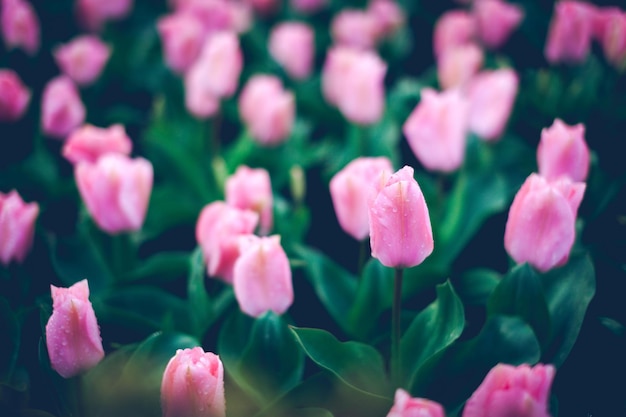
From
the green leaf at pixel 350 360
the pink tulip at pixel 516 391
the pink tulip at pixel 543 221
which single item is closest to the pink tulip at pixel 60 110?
the green leaf at pixel 350 360

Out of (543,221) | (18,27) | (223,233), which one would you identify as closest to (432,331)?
(543,221)

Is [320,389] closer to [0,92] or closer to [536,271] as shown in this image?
[536,271]

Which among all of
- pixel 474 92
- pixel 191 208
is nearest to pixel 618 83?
pixel 474 92

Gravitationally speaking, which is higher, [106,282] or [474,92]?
[474,92]

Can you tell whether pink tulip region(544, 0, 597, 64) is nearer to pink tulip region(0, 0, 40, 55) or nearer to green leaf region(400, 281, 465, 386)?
green leaf region(400, 281, 465, 386)

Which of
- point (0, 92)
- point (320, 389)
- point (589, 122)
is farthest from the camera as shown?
point (589, 122)

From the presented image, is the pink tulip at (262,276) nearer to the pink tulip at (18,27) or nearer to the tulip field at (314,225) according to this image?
the tulip field at (314,225)

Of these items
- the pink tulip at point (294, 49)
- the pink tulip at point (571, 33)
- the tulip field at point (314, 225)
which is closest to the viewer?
the tulip field at point (314, 225)
